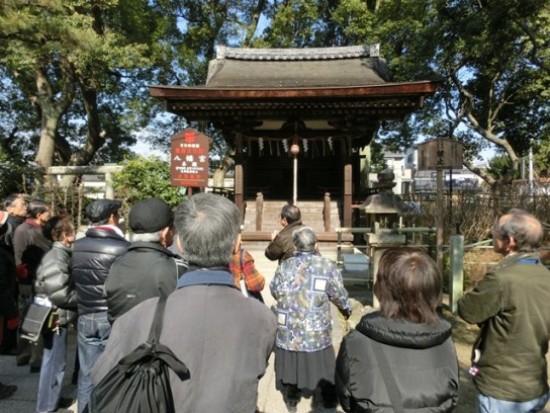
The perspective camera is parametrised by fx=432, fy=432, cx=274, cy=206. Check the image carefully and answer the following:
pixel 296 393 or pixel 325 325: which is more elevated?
pixel 325 325

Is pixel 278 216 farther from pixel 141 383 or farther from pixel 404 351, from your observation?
pixel 141 383

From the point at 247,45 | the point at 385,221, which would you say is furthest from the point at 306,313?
the point at 247,45

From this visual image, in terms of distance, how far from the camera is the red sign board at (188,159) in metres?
6.86

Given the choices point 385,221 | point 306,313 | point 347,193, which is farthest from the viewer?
point 347,193

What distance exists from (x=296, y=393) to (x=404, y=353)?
170 cm

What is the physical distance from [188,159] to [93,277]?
172 inches

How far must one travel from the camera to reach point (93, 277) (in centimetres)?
270

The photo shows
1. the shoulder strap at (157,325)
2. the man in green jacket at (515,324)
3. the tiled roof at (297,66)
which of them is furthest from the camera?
the tiled roof at (297,66)

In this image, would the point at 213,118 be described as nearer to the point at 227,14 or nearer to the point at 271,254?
the point at 271,254

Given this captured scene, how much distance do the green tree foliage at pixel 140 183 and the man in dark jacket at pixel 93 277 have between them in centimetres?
680

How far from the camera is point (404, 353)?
1.73 meters

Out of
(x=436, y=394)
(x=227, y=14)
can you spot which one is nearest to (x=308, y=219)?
(x=436, y=394)

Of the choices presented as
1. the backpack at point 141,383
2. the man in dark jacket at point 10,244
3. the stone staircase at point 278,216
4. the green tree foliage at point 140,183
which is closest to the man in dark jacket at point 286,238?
the man in dark jacket at point 10,244

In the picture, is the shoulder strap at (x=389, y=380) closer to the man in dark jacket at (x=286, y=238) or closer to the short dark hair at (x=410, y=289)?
the short dark hair at (x=410, y=289)
